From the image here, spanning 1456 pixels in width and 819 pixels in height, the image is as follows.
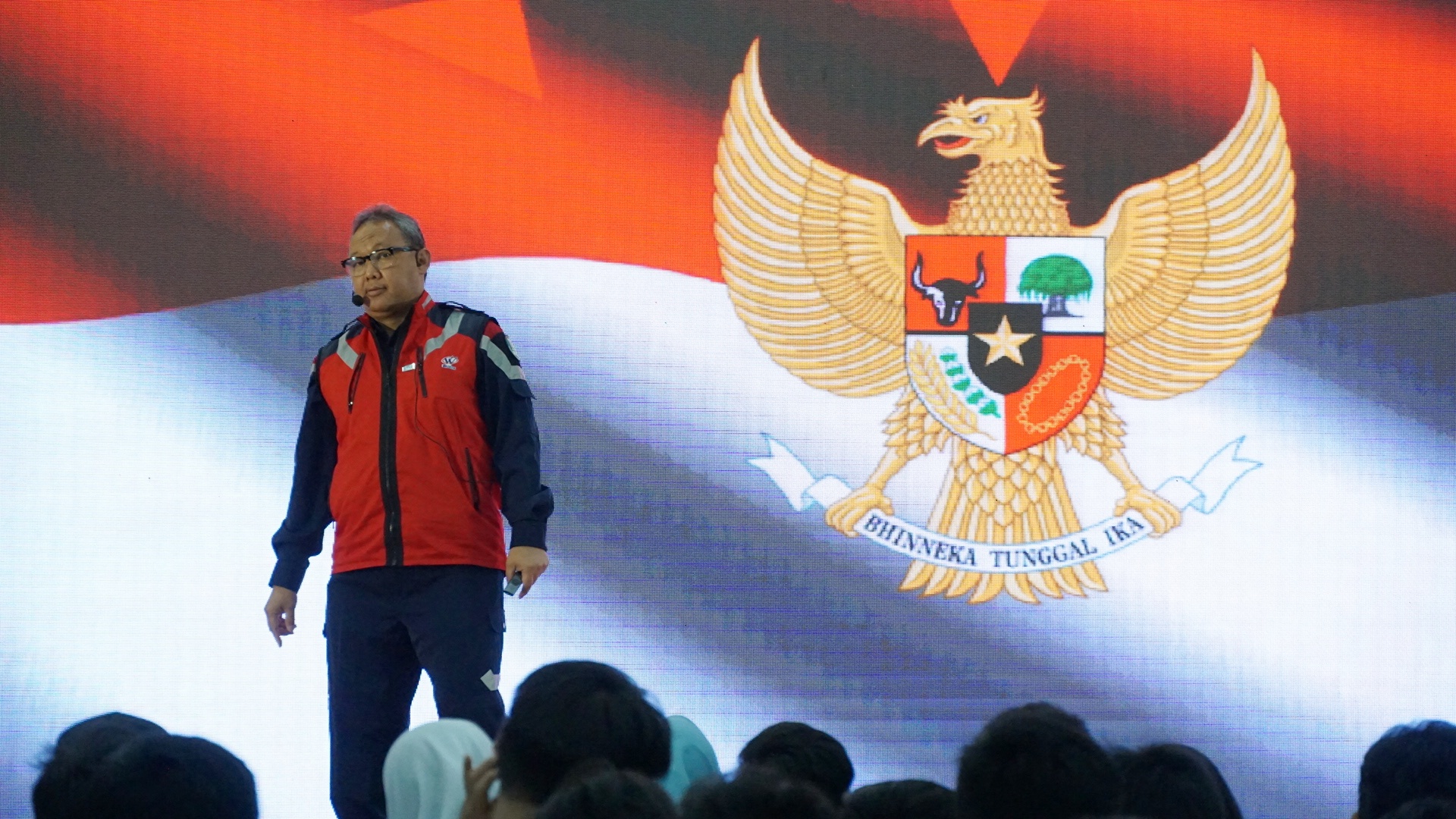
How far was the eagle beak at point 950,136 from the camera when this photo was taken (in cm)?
379

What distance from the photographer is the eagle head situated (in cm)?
378

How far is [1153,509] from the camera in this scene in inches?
148

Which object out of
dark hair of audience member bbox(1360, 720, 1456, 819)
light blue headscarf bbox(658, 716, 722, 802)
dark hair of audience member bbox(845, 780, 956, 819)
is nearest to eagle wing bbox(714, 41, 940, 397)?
light blue headscarf bbox(658, 716, 722, 802)

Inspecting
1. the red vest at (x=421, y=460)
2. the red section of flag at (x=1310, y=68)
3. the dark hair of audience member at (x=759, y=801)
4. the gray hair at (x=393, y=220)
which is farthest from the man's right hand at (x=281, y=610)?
the red section of flag at (x=1310, y=68)

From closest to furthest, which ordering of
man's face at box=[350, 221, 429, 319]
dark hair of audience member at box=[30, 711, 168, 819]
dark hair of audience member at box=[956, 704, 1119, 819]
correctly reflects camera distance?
1. dark hair of audience member at box=[30, 711, 168, 819]
2. dark hair of audience member at box=[956, 704, 1119, 819]
3. man's face at box=[350, 221, 429, 319]

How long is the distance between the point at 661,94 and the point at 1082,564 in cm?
147

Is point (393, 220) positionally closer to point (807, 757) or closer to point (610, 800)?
point (807, 757)

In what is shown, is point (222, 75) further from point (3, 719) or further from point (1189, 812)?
point (1189, 812)

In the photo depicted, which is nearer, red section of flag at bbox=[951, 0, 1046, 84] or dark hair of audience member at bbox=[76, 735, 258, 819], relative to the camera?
dark hair of audience member at bbox=[76, 735, 258, 819]

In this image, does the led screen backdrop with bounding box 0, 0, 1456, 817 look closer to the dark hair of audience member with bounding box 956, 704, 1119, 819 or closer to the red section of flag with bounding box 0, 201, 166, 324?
the red section of flag with bounding box 0, 201, 166, 324

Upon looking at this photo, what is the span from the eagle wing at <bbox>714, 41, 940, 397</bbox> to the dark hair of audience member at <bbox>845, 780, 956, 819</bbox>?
6.87 ft

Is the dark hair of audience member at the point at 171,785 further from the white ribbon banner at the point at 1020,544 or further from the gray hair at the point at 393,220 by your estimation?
the white ribbon banner at the point at 1020,544

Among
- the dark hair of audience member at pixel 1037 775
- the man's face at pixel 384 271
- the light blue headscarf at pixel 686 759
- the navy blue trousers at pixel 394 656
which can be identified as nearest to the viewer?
the dark hair of audience member at pixel 1037 775

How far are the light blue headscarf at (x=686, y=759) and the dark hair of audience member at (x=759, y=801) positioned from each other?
20.9 inches
